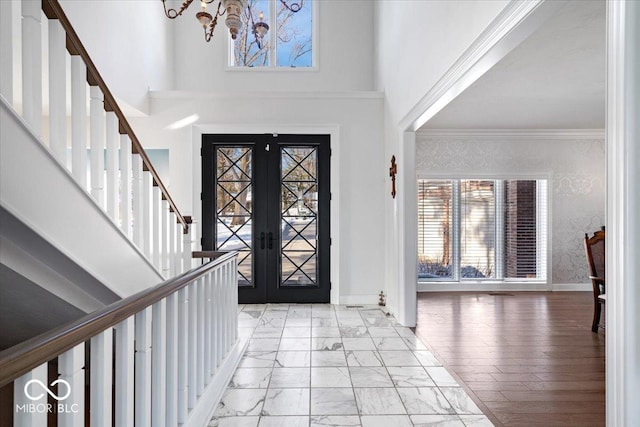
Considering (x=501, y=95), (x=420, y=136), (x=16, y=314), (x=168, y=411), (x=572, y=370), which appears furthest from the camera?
(x=420, y=136)

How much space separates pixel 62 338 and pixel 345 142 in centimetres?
471

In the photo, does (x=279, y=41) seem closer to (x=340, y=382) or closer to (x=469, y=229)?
(x=469, y=229)

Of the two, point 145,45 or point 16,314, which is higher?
point 145,45

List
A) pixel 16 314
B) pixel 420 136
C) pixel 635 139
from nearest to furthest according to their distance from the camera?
pixel 635 139 < pixel 16 314 < pixel 420 136

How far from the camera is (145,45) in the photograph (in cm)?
512

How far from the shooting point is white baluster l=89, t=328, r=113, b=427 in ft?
3.86

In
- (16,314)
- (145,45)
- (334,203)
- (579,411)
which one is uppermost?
(145,45)

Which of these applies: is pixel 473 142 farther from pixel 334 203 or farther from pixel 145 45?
pixel 145 45

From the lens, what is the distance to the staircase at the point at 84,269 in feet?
3.48

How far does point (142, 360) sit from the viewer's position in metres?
1.53

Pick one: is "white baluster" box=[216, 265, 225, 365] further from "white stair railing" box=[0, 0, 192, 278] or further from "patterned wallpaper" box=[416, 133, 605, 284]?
"patterned wallpaper" box=[416, 133, 605, 284]

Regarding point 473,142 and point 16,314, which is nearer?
point 16,314

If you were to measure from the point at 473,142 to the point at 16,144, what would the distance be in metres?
5.99

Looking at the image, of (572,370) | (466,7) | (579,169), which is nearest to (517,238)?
(579,169)
